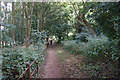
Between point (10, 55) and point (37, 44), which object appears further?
point (37, 44)

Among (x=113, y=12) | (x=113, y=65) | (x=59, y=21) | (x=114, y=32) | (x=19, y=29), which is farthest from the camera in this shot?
(x=59, y=21)

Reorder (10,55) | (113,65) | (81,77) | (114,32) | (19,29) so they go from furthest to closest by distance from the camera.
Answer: (19,29)
(81,77)
(113,65)
(10,55)
(114,32)

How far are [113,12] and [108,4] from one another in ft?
0.98

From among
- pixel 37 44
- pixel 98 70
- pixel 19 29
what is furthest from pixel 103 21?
pixel 19 29

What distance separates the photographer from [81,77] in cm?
446

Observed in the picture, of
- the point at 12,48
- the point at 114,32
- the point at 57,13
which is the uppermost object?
the point at 57,13

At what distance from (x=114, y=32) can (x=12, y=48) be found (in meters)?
3.10

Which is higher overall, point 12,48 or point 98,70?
point 12,48

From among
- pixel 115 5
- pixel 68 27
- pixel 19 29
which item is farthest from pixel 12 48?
pixel 68 27

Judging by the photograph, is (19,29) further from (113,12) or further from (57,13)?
(113,12)

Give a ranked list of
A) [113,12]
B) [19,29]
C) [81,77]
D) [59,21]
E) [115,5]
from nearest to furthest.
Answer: [115,5], [113,12], [81,77], [19,29], [59,21]

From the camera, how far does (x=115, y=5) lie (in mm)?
2070

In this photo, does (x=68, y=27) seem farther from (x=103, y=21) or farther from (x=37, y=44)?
(x=103, y=21)

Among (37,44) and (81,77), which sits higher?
(37,44)
